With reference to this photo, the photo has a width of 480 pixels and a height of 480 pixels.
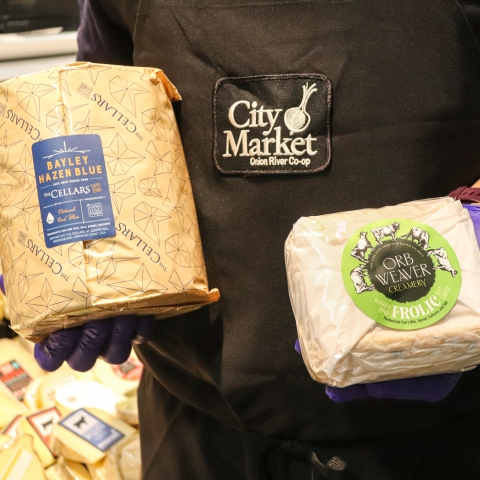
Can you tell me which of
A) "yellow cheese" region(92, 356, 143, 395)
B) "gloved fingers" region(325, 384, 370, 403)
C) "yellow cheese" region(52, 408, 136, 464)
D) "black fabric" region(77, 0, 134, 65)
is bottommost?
"yellow cheese" region(92, 356, 143, 395)

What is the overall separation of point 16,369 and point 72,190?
103cm

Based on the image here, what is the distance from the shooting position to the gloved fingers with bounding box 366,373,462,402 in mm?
849

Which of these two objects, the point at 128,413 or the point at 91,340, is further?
the point at 128,413

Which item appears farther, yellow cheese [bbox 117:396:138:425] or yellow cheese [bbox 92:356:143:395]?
yellow cheese [bbox 92:356:143:395]

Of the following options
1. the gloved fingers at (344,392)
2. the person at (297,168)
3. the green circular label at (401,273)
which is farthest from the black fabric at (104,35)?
the gloved fingers at (344,392)

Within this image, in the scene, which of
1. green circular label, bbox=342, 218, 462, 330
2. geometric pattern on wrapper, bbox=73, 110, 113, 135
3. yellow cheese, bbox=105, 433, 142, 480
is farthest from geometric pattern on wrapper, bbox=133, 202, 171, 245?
yellow cheese, bbox=105, 433, 142, 480

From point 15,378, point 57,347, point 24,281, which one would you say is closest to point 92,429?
point 15,378

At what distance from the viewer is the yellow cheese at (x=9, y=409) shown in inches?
59.6

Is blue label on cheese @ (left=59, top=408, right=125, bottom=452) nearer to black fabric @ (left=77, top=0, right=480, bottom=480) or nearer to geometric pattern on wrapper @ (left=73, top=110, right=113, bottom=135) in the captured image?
black fabric @ (left=77, top=0, right=480, bottom=480)

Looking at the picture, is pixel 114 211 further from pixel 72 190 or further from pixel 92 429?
pixel 92 429

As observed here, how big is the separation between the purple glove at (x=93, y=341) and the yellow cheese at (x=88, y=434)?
0.44 metres

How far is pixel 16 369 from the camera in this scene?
1.68m

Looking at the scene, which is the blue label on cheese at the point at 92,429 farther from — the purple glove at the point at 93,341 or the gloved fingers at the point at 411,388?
the gloved fingers at the point at 411,388

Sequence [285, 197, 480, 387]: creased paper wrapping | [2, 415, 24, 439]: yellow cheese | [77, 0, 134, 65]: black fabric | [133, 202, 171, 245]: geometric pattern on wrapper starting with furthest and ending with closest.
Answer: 1. [2, 415, 24, 439]: yellow cheese
2. [77, 0, 134, 65]: black fabric
3. [133, 202, 171, 245]: geometric pattern on wrapper
4. [285, 197, 480, 387]: creased paper wrapping
